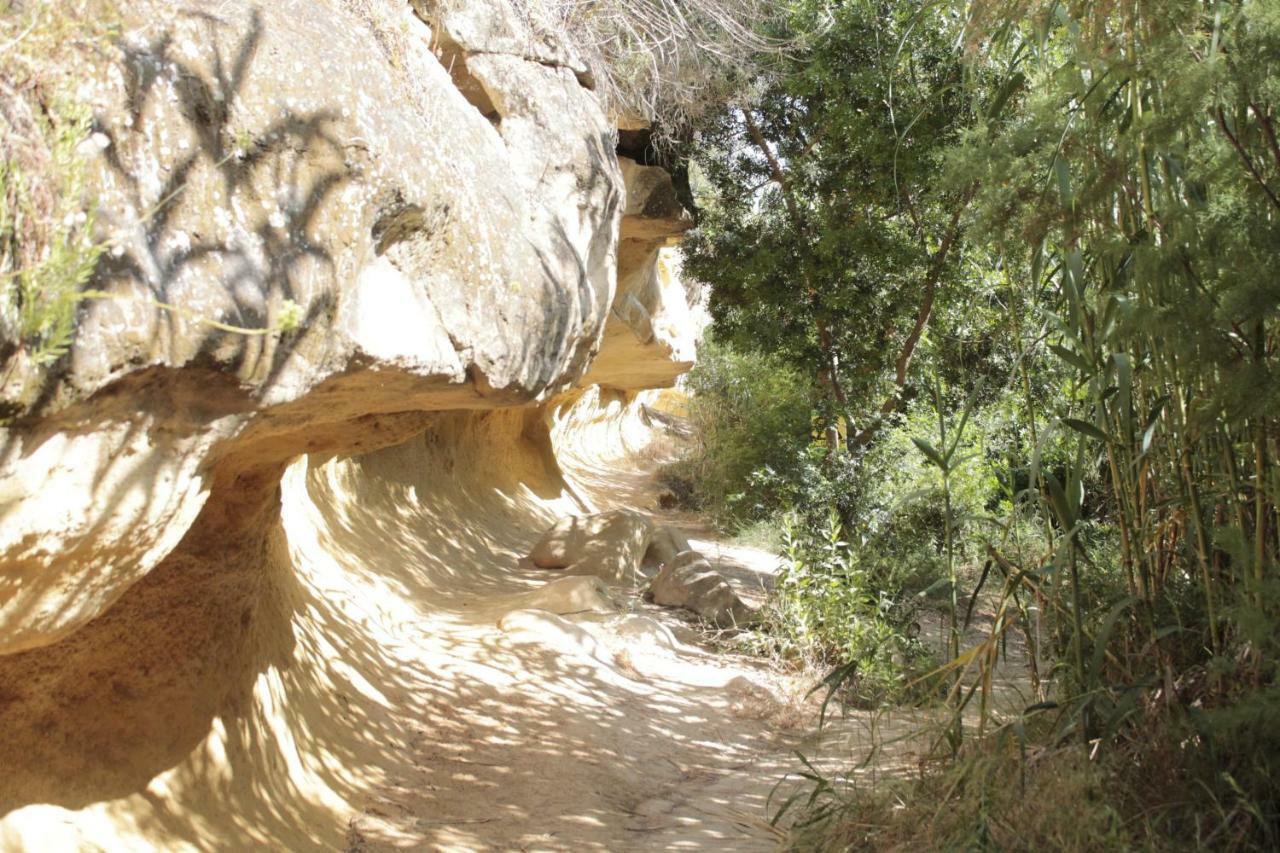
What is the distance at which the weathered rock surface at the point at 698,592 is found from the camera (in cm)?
841

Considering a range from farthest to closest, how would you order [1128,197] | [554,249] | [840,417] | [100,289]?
1. [840,417]
2. [554,249]
3. [1128,197]
4. [100,289]

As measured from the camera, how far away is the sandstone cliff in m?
2.51

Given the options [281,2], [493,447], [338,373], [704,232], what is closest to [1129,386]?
[338,373]

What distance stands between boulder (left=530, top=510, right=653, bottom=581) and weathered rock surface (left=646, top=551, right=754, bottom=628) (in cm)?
58

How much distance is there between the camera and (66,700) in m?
3.57

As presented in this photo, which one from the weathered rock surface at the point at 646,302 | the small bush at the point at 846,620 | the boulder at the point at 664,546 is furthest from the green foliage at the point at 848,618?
the weathered rock surface at the point at 646,302

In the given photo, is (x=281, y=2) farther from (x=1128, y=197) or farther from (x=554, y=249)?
(x=1128, y=197)

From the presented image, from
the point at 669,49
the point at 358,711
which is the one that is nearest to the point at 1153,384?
the point at 358,711

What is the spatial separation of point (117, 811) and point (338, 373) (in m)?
1.70

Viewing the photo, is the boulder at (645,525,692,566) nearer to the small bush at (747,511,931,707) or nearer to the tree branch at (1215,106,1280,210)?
the small bush at (747,511,931,707)

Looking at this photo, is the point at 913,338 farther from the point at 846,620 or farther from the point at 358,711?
the point at 358,711

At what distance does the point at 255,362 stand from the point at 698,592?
20.5ft

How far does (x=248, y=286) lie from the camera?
274 centimetres

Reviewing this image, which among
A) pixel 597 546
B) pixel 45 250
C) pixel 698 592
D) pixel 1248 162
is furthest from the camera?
pixel 597 546
